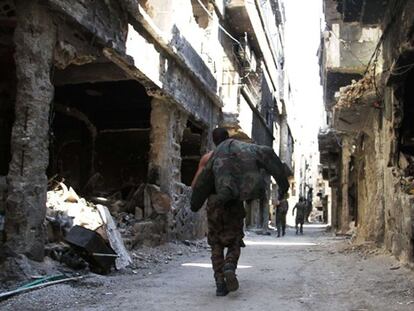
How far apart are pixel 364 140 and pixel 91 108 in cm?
724

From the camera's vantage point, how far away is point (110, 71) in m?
9.99

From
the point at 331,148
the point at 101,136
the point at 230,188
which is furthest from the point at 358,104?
the point at 331,148

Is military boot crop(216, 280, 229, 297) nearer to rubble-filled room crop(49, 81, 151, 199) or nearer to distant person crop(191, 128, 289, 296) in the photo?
distant person crop(191, 128, 289, 296)

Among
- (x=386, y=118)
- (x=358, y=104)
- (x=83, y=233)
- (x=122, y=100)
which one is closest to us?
(x=83, y=233)

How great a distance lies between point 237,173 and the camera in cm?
504

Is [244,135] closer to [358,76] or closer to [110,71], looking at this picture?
[358,76]

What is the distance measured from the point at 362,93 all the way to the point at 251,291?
18.2 ft

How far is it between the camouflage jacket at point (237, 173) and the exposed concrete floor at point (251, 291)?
0.95m

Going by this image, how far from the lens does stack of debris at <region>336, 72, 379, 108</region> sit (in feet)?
29.8

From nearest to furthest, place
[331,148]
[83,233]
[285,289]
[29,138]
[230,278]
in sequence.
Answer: [230,278] < [285,289] < [29,138] < [83,233] < [331,148]

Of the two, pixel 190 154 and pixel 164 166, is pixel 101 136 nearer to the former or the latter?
pixel 190 154

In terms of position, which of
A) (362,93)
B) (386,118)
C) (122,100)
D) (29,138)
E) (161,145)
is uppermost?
(122,100)

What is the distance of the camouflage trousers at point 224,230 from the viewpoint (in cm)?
489

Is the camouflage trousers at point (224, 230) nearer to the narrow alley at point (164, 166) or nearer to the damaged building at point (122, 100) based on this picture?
the narrow alley at point (164, 166)
